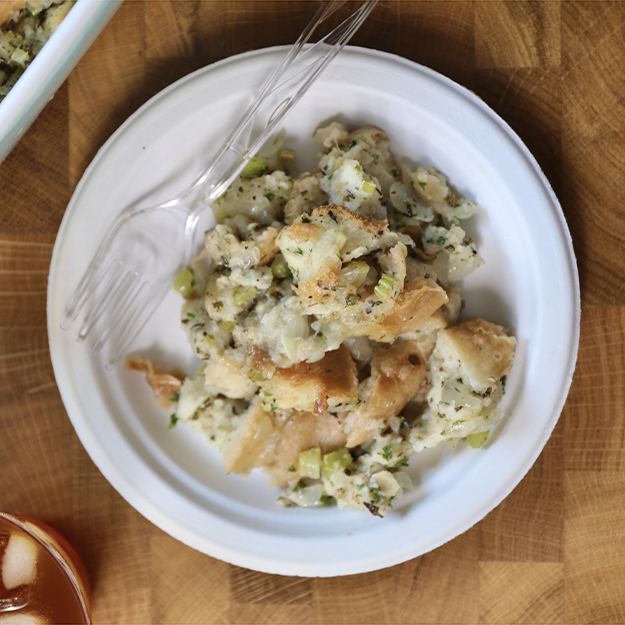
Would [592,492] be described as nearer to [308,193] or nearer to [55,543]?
[308,193]

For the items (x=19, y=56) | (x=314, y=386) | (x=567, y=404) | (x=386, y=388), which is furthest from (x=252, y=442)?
(x=19, y=56)

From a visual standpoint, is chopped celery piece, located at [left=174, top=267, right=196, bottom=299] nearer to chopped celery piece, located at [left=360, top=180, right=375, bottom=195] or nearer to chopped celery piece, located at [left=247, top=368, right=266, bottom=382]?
chopped celery piece, located at [left=247, top=368, right=266, bottom=382]

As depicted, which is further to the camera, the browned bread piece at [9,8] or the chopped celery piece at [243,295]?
the chopped celery piece at [243,295]

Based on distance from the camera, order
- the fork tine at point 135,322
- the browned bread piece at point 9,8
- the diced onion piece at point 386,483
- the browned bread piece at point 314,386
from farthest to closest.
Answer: the fork tine at point 135,322 → the diced onion piece at point 386,483 → the browned bread piece at point 314,386 → the browned bread piece at point 9,8

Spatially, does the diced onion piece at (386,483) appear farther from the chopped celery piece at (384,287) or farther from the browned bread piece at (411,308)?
the chopped celery piece at (384,287)

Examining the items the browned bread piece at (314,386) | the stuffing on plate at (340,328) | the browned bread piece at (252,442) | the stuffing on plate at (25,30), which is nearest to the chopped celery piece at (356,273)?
the stuffing on plate at (340,328)

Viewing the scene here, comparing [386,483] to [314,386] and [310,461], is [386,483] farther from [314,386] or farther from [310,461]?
[314,386]
